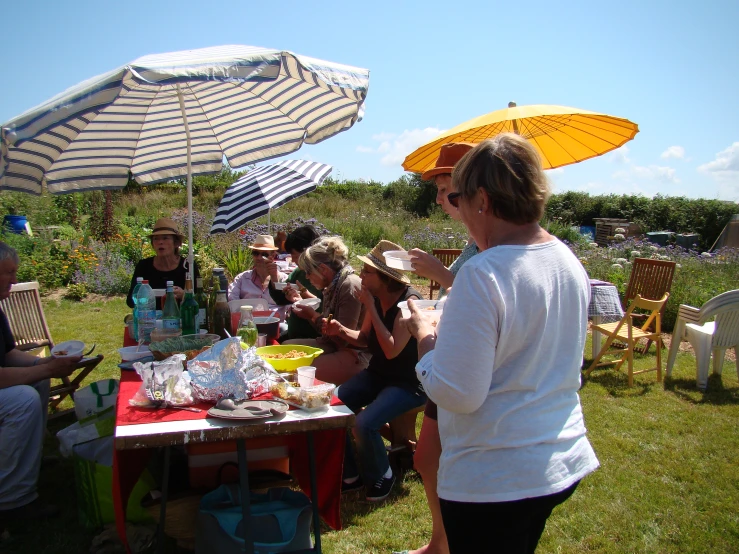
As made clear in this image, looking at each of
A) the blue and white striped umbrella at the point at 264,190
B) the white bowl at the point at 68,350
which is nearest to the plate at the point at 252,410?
the white bowl at the point at 68,350

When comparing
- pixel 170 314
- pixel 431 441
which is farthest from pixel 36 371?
pixel 431 441

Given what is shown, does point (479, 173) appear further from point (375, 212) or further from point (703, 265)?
point (375, 212)

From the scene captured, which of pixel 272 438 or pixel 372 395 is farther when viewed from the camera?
pixel 372 395

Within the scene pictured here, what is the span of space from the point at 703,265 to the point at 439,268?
8.50 metres

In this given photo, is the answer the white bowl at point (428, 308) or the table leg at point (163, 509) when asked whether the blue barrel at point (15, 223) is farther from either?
the white bowl at point (428, 308)

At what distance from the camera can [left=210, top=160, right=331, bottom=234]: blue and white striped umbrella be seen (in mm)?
6543

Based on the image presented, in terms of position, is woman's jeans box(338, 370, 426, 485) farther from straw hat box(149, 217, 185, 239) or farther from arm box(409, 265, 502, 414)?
Answer: straw hat box(149, 217, 185, 239)

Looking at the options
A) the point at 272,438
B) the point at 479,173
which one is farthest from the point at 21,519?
the point at 479,173

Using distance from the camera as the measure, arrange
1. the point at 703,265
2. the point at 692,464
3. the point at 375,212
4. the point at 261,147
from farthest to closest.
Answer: the point at 375,212 → the point at 703,265 → the point at 261,147 → the point at 692,464

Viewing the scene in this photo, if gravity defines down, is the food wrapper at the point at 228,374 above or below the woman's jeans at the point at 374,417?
above

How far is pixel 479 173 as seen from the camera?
→ 1359mm

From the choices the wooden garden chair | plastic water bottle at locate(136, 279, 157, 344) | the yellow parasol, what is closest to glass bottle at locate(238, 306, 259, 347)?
plastic water bottle at locate(136, 279, 157, 344)

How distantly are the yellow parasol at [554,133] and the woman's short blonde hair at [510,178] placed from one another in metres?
2.46

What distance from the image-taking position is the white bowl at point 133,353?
271 centimetres
